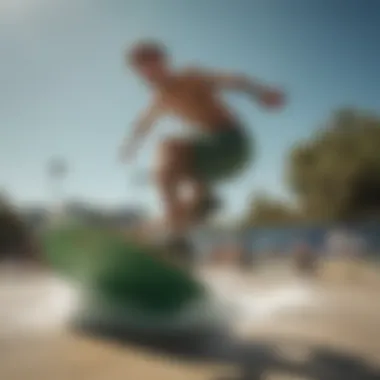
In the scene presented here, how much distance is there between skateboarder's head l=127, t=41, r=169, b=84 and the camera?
Result: 1.20 metres

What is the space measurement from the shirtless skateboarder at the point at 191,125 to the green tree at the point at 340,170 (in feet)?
0.38

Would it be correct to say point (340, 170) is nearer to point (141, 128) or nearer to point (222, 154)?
point (222, 154)

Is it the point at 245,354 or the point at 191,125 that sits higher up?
the point at 191,125

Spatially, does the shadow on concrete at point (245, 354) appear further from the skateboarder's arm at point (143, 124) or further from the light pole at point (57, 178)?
the skateboarder's arm at point (143, 124)

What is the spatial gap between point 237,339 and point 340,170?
41 cm

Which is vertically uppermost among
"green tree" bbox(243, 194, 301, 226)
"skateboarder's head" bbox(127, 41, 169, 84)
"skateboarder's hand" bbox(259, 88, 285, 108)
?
"skateboarder's head" bbox(127, 41, 169, 84)

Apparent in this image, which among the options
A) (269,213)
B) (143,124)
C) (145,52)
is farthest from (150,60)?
(269,213)

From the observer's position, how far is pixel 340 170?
1154 mm

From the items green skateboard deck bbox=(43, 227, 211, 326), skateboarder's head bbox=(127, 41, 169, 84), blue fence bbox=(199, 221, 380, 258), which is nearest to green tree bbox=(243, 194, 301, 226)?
blue fence bbox=(199, 221, 380, 258)

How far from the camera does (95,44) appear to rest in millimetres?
1226

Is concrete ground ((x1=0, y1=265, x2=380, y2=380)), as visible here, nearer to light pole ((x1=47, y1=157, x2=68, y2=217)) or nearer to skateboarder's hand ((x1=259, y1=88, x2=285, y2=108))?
light pole ((x1=47, y1=157, x2=68, y2=217))

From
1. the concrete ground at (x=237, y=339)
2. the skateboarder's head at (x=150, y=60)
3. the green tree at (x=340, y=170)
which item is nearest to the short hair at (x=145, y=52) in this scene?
the skateboarder's head at (x=150, y=60)

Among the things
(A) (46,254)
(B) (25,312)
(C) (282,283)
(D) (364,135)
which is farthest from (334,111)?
(B) (25,312)

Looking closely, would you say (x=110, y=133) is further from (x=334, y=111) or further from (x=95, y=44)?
(x=334, y=111)
